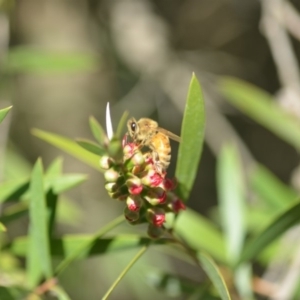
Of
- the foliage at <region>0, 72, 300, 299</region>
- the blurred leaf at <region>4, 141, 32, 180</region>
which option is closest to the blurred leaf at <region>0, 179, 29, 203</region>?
the foliage at <region>0, 72, 300, 299</region>

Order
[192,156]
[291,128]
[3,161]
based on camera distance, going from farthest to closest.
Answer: [3,161]
[291,128]
[192,156]

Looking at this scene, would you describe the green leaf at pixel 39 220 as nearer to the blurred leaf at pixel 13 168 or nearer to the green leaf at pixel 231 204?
the green leaf at pixel 231 204

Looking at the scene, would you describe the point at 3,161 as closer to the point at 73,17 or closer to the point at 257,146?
the point at 73,17

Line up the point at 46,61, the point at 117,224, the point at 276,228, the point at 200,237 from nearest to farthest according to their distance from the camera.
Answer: the point at 117,224, the point at 276,228, the point at 200,237, the point at 46,61

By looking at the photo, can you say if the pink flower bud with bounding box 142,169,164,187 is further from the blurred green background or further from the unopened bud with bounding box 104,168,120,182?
the blurred green background

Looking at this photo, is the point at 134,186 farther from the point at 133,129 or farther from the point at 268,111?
the point at 268,111

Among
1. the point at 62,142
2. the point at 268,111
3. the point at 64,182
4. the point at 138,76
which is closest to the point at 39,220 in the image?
the point at 64,182

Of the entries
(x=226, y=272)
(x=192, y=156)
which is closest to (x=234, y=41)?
(x=226, y=272)
